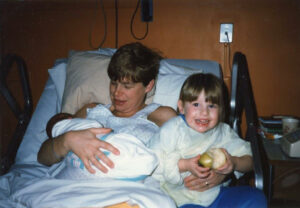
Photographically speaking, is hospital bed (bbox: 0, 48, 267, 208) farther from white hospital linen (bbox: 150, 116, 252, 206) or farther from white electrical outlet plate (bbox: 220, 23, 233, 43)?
white electrical outlet plate (bbox: 220, 23, 233, 43)

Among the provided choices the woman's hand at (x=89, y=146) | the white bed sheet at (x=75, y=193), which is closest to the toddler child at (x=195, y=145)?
the white bed sheet at (x=75, y=193)

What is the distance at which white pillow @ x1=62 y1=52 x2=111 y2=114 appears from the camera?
4.86 ft

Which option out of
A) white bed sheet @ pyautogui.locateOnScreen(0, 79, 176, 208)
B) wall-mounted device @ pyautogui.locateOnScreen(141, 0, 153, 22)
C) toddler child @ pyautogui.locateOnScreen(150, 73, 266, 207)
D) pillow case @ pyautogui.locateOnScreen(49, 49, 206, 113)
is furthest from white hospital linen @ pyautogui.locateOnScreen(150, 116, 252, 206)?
wall-mounted device @ pyautogui.locateOnScreen(141, 0, 153, 22)

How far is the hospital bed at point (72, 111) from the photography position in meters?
0.82

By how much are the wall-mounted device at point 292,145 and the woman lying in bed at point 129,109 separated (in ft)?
1.30

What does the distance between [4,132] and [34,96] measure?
0.44 metres

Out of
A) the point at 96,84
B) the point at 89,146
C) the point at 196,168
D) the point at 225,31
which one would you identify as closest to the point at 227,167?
the point at 196,168

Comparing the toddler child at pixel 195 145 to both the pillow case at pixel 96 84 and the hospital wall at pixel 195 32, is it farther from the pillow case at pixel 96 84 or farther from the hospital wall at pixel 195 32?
the hospital wall at pixel 195 32

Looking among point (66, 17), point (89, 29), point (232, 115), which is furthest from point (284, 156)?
point (66, 17)

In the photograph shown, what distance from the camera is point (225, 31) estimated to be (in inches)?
72.2

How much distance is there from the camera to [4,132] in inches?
91.4

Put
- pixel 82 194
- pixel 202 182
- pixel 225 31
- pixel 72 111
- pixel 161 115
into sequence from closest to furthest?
1. pixel 82 194
2. pixel 202 182
3. pixel 161 115
4. pixel 72 111
5. pixel 225 31

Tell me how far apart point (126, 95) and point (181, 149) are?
14.2 inches

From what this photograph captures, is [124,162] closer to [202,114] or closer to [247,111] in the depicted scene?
[202,114]
